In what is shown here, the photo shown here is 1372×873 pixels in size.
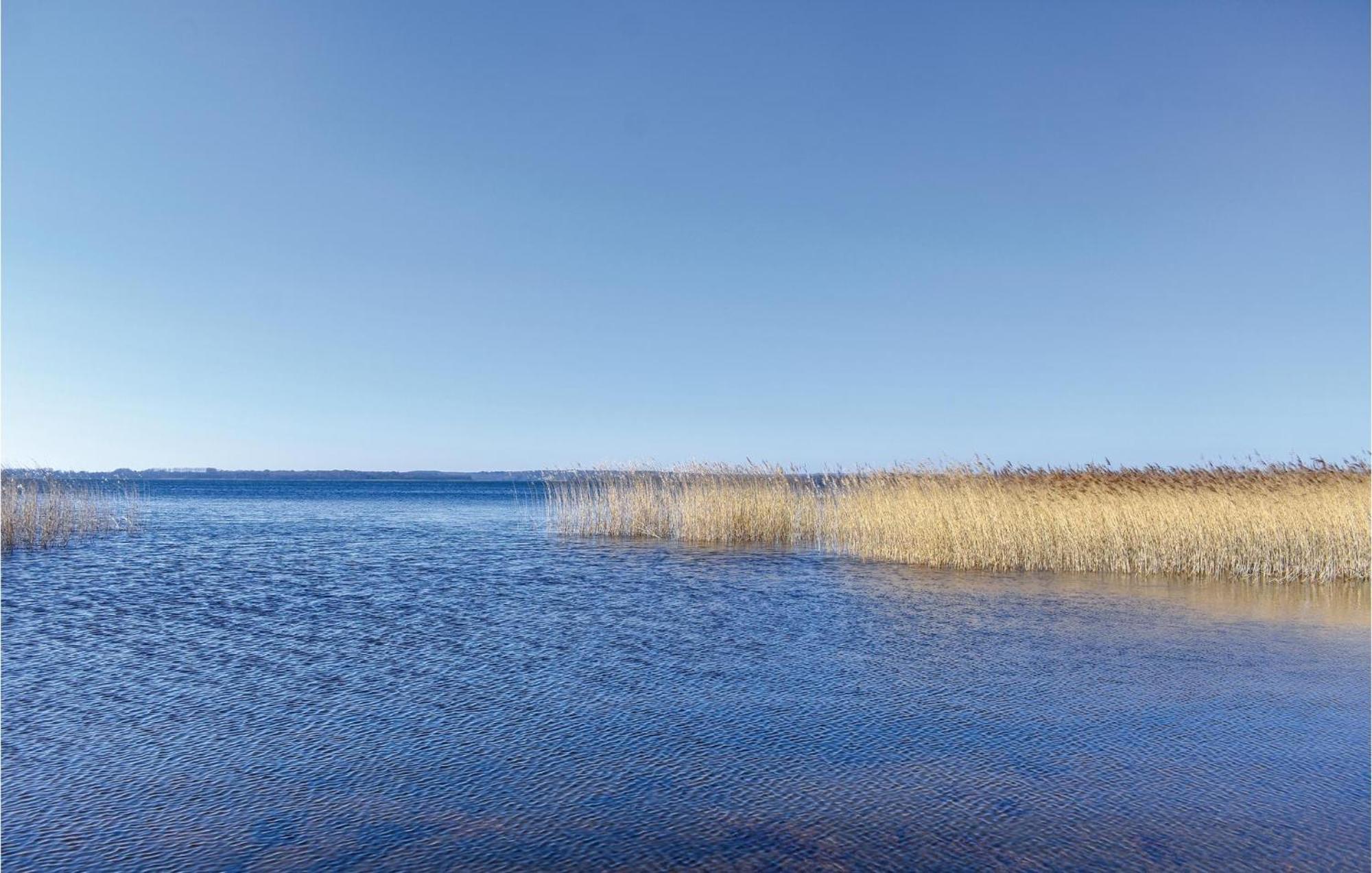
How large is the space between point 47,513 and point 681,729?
19.7 m

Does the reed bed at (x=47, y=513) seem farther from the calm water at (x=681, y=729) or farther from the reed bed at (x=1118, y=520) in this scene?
the reed bed at (x=1118, y=520)

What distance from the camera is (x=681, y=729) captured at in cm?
648

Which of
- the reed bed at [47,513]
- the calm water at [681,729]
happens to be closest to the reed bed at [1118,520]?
the calm water at [681,729]

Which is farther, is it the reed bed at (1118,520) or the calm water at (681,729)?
the reed bed at (1118,520)

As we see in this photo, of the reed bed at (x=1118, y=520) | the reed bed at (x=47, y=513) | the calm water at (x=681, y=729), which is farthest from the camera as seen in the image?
the reed bed at (x=47, y=513)

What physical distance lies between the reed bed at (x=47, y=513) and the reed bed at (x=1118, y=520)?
17196 millimetres

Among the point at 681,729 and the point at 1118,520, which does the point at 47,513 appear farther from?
the point at 1118,520

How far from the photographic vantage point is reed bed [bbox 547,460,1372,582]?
1465cm

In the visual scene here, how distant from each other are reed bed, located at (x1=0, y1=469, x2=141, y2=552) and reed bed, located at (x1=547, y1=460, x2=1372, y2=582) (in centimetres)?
1720

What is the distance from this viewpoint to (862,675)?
823 centimetres

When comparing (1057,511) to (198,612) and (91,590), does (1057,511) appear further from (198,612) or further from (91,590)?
(91,590)

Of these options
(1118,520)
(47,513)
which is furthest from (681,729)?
(47,513)

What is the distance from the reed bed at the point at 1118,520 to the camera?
48.1 feet

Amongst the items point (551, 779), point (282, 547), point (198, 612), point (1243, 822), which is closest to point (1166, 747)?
point (1243, 822)
